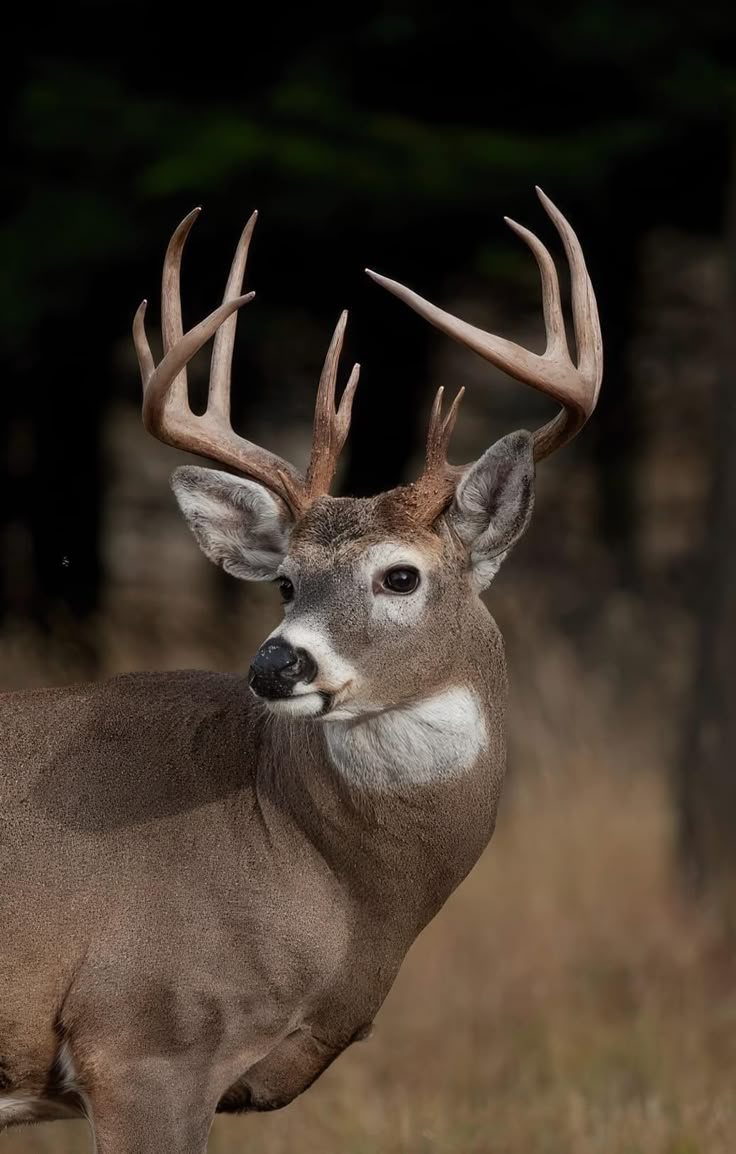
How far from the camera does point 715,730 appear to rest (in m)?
8.55

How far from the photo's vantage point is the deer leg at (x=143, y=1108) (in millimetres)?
4316

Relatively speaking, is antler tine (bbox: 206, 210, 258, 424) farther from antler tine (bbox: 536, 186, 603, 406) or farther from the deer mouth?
the deer mouth

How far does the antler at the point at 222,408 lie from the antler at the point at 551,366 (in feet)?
0.81

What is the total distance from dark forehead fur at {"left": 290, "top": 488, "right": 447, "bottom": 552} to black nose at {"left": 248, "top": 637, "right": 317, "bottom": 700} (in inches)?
15.8

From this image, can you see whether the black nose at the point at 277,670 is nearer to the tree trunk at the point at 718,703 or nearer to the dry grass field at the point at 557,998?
the dry grass field at the point at 557,998

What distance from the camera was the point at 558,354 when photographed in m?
4.69

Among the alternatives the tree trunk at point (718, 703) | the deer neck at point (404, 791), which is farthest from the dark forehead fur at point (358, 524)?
the tree trunk at point (718, 703)

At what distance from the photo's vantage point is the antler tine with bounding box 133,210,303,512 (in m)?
4.71

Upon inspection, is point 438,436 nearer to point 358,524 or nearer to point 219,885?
point 358,524

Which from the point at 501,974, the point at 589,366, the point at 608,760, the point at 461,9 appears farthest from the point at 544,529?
the point at 589,366

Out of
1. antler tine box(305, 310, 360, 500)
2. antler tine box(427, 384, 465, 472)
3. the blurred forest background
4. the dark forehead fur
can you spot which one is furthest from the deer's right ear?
the blurred forest background

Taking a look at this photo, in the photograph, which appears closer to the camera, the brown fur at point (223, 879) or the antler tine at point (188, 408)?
the brown fur at point (223, 879)

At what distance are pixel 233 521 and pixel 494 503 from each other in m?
0.70

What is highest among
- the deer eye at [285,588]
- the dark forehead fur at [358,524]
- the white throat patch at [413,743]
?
the dark forehead fur at [358,524]
